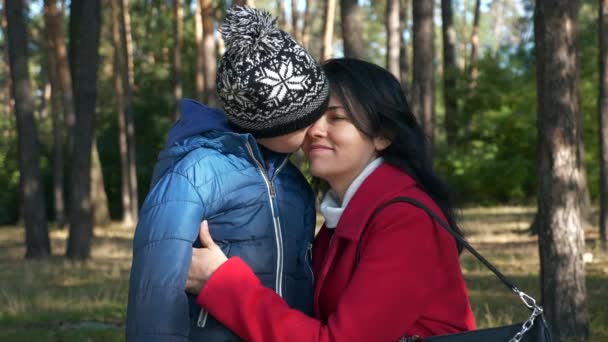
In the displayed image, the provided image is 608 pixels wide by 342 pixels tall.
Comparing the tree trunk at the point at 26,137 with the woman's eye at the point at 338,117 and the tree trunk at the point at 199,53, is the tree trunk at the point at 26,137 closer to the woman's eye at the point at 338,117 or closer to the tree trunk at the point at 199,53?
the tree trunk at the point at 199,53

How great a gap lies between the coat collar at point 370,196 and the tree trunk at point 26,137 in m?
14.1

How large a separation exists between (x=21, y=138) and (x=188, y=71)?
2295cm

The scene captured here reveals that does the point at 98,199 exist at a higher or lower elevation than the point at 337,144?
lower

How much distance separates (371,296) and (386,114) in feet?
2.00

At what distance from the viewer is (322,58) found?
18.2 meters

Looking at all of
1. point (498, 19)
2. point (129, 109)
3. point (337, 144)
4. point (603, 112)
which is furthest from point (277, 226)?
point (498, 19)

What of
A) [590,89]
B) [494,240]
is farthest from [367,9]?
[494,240]

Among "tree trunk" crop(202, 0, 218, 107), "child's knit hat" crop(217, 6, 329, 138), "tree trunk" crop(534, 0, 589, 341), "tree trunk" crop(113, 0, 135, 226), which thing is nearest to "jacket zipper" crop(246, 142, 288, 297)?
"child's knit hat" crop(217, 6, 329, 138)

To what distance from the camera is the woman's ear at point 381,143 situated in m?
2.92

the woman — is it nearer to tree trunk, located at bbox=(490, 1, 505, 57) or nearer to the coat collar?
the coat collar

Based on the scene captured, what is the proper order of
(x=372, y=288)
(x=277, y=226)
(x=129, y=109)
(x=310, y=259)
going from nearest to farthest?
(x=372, y=288), (x=277, y=226), (x=310, y=259), (x=129, y=109)

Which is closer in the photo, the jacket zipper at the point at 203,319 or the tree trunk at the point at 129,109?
the jacket zipper at the point at 203,319

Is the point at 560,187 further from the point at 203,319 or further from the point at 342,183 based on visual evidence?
the point at 203,319

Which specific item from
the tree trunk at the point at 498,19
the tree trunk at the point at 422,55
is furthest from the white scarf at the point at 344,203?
the tree trunk at the point at 498,19
